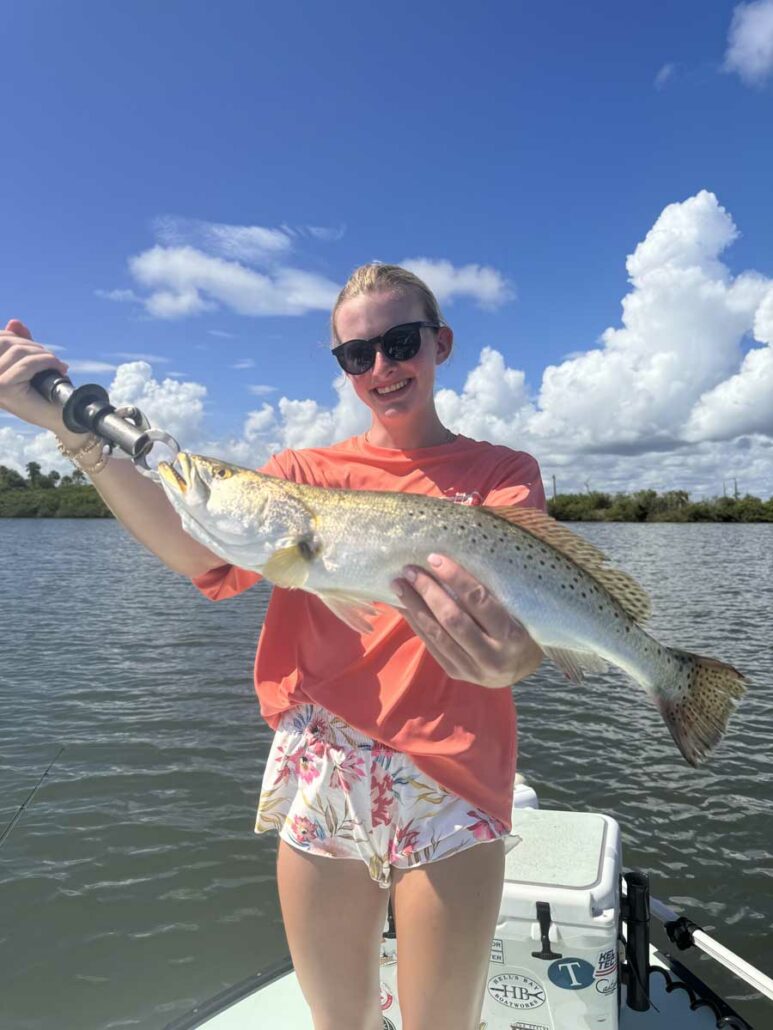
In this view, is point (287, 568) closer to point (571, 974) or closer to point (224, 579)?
point (224, 579)

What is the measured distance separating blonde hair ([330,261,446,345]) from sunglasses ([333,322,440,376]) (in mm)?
146

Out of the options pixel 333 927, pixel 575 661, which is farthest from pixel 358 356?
pixel 333 927

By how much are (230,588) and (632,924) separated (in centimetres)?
306

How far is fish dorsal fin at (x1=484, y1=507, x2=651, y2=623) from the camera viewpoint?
2885 millimetres

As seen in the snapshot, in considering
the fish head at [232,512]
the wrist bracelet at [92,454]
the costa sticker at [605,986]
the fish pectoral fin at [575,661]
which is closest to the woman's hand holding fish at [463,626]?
the fish pectoral fin at [575,661]

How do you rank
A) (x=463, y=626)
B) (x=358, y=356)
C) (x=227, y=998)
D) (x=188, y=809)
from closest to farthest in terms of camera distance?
(x=463, y=626)
(x=358, y=356)
(x=227, y=998)
(x=188, y=809)

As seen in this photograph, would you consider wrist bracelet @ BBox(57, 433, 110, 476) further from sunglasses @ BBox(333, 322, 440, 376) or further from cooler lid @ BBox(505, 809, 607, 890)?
cooler lid @ BBox(505, 809, 607, 890)

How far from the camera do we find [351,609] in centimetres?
277

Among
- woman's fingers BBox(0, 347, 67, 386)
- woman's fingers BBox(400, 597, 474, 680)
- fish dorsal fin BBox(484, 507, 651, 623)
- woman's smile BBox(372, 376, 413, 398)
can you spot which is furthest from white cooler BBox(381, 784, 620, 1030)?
woman's fingers BBox(0, 347, 67, 386)

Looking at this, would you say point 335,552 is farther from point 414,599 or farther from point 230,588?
point 230,588

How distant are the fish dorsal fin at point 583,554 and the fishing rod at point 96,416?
4.46 ft

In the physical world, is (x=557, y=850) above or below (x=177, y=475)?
below

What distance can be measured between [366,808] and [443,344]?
2.00 metres

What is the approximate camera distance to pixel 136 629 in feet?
74.2
